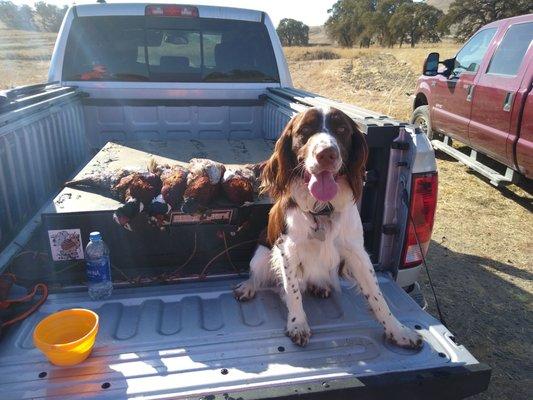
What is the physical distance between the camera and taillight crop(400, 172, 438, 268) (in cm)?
245

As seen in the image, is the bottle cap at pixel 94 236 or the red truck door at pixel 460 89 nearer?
the bottle cap at pixel 94 236

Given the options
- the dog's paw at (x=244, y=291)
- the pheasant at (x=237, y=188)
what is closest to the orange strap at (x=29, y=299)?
the dog's paw at (x=244, y=291)

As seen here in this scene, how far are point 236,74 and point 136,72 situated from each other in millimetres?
Result: 1000

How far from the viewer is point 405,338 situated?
2229mm

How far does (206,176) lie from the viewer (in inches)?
104

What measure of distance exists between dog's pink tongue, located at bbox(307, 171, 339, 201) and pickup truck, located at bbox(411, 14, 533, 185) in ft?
14.2

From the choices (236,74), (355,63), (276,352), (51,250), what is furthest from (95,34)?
(355,63)

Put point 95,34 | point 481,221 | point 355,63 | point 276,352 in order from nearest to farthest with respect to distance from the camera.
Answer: point 276,352, point 95,34, point 481,221, point 355,63

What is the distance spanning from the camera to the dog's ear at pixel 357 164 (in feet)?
7.95

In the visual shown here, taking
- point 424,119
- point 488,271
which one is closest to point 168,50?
point 488,271

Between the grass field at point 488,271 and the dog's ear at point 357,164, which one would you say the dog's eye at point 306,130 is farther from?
the grass field at point 488,271

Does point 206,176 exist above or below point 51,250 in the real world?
above

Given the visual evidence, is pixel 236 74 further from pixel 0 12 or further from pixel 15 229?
pixel 0 12

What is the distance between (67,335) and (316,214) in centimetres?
140
